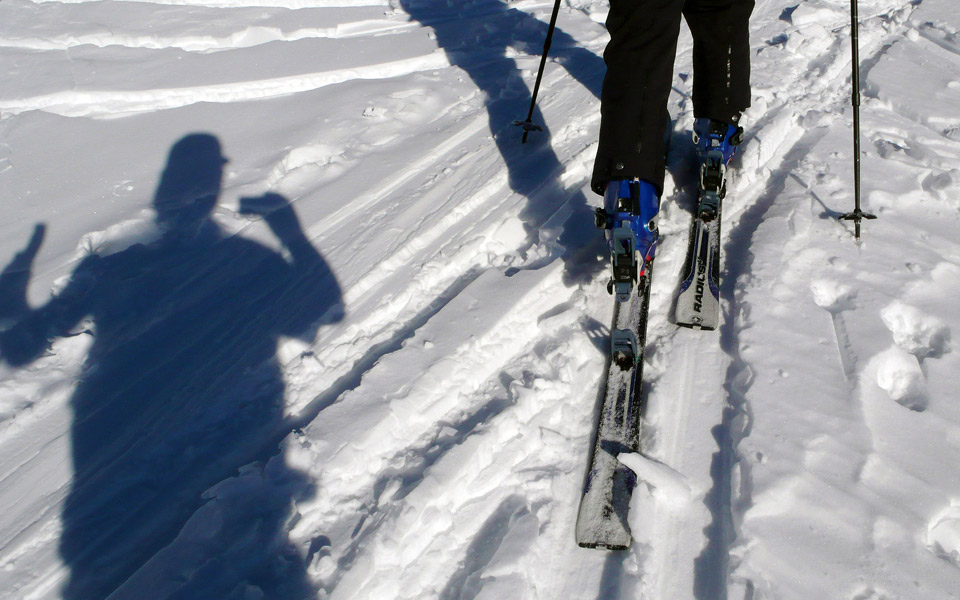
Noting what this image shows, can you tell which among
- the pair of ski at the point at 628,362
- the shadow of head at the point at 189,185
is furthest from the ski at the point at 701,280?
the shadow of head at the point at 189,185

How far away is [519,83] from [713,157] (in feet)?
6.01

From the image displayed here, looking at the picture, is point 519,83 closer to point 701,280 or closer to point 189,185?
point 189,185

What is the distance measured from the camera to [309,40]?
480 centimetres

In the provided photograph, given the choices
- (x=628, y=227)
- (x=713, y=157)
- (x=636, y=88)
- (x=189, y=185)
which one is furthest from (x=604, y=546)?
(x=189, y=185)

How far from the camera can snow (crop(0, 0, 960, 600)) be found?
1566 millimetres

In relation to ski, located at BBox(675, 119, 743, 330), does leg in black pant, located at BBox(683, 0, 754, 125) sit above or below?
above

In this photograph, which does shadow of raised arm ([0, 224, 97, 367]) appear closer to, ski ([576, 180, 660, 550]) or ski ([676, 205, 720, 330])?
ski ([576, 180, 660, 550])

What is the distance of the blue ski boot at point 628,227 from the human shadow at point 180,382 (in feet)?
3.55

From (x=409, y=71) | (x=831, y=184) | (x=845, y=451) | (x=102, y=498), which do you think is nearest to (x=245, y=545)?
(x=102, y=498)

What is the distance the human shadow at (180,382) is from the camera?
161cm

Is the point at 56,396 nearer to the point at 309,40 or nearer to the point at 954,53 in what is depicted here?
the point at 309,40

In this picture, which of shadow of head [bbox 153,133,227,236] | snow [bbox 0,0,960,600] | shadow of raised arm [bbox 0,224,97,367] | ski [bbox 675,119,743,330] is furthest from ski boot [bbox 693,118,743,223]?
shadow of raised arm [bbox 0,224,97,367]

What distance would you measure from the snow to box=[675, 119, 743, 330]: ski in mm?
67

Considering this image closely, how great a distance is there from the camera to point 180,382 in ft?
7.09
